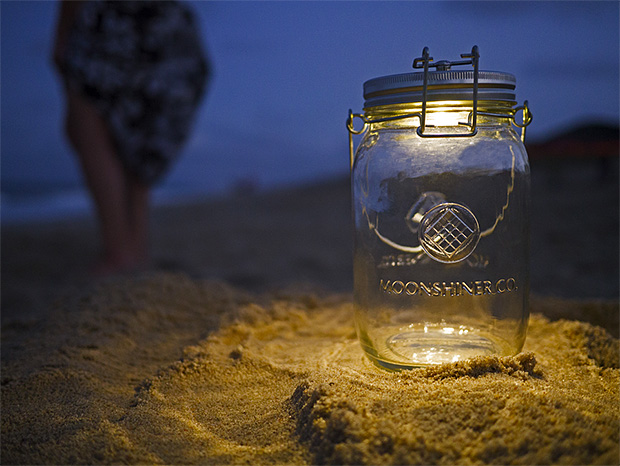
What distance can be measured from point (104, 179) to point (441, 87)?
205 centimetres

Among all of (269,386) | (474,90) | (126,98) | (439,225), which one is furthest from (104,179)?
(474,90)

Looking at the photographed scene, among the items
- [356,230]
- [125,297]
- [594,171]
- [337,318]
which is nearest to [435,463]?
[356,230]

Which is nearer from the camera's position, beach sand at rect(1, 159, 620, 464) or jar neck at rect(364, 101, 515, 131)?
beach sand at rect(1, 159, 620, 464)

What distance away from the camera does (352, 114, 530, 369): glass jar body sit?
1.23 m

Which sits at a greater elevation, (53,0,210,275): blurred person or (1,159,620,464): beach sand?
(53,0,210,275): blurred person

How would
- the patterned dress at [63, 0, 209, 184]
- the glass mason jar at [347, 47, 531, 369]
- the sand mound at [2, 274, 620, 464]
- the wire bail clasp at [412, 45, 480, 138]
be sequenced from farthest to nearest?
1. the patterned dress at [63, 0, 209, 184]
2. the glass mason jar at [347, 47, 531, 369]
3. the wire bail clasp at [412, 45, 480, 138]
4. the sand mound at [2, 274, 620, 464]

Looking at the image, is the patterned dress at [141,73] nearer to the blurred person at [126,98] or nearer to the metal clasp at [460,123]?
the blurred person at [126,98]

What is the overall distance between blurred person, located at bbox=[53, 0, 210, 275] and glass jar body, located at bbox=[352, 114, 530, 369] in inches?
70.9

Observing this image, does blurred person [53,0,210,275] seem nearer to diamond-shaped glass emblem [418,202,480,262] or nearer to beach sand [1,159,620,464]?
beach sand [1,159,620,464]

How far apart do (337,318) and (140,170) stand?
167 cm

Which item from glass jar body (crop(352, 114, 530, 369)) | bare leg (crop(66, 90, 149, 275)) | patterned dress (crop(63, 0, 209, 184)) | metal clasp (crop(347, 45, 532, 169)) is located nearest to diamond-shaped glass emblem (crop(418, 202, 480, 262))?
glass jar body (crop(352, 114, 530, 369))

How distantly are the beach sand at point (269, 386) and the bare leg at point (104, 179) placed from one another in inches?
15.3

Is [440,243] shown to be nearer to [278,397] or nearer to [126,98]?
[278,397]

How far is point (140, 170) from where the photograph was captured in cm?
290
